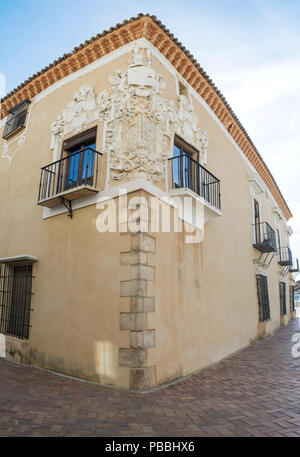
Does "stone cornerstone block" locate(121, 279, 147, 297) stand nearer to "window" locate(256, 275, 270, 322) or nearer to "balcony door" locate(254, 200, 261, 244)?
"window" locate(256, 275, 270, 322)

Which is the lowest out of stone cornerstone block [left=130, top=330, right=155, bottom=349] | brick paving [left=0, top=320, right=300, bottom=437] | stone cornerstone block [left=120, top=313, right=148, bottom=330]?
brick paving [left=0, top=320, right=300, bottom=437]

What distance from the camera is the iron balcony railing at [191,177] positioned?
640 cm

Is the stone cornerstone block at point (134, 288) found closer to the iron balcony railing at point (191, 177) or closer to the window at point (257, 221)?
the iron balcony railing at point (191, 177)

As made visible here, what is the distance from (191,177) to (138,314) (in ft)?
11.7

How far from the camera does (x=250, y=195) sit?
11.6m

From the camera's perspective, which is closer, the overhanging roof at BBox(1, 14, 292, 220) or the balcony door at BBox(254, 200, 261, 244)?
the overhanging roof at BBox(1, 14, 292, 220)

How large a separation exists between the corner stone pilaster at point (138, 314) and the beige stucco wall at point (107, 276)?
11 centimetres

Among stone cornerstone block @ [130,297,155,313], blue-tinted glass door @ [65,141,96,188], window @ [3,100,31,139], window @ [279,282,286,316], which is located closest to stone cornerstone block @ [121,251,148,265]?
stone cornerstone block @ [130,297,155,313]

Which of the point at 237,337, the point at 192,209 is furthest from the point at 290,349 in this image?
the point at 192,209

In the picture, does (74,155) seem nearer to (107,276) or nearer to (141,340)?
(107,276)

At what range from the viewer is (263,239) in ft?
39.0

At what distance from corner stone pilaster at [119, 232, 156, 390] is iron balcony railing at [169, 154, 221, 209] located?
1959mm

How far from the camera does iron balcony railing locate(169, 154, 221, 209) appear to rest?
640 cm

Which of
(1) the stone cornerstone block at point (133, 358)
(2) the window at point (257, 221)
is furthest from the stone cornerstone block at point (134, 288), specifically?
(2) the window at point (257, 221)
